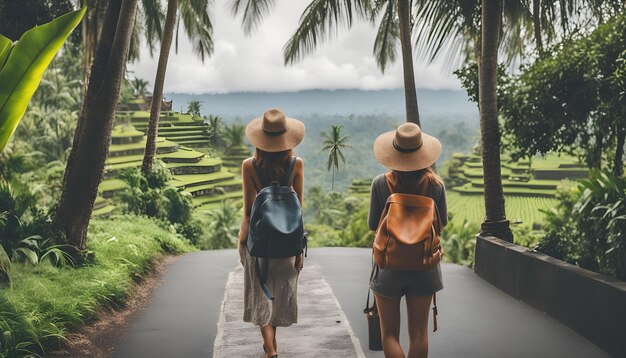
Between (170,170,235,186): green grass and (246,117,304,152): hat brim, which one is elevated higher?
(246,117,304,152): hat brim

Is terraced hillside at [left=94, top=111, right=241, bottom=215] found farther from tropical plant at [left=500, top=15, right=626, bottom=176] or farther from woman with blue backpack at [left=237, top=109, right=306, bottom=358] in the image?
woman with blue backpack at [left=237, top=109, right=306, bottom=358]

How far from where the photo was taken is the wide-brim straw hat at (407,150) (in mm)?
4082

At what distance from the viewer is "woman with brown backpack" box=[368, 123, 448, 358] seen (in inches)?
156

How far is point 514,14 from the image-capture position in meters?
13.2

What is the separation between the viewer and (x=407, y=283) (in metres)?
4.02

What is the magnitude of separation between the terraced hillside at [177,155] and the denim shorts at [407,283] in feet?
54.7

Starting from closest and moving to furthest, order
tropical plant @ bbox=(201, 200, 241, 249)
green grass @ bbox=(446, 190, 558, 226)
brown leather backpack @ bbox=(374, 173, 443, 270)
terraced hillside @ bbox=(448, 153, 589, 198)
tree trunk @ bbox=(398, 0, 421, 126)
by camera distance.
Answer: brown leather backpack @ bbox=(374, 173, 443, 270), tree trunk @ bbox=(398, 0, 421, 126), tropical plant @ bbox=(201, 200, 241, 249), green grass @ bbox=(446, 190, 558, 226), terraced hillside @ bbox=(448, 153, 589, 198)

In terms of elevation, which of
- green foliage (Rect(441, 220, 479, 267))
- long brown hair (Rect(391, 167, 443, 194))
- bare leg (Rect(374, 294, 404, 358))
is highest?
long brown hair (Rect(391, 167, 443, 194))

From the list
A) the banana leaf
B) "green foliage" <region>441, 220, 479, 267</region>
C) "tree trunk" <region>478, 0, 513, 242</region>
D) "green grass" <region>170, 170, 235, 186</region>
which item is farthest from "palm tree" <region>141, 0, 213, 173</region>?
"green foliage" <region>441, 220, 479, 267</region>

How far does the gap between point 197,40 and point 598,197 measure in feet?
53.2

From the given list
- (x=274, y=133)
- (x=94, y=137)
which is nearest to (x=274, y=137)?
(x=274, y=133)

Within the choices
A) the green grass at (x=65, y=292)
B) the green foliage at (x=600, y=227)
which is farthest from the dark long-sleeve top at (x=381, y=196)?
the green foliage at (x=600, y=227)

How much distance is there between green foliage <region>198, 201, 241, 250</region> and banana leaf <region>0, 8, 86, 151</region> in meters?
31.3

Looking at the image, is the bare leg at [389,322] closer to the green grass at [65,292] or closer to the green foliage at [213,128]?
the green grass at [65,292]
